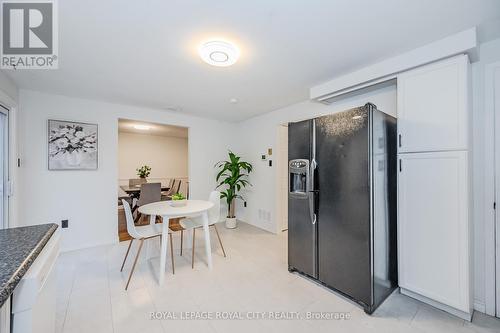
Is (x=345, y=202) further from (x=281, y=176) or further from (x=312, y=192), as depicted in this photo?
(x=281, y=176)

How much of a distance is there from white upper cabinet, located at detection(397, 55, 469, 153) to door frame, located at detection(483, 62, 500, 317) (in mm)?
276

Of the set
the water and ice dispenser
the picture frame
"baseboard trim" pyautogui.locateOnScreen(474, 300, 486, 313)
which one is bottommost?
"baseboard trim" pyautogui.locateOnScreen(474, 300, 486, 313)

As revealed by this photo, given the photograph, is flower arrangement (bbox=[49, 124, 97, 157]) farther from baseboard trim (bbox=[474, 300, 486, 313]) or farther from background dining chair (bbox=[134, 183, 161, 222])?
baseboard trim (bbox=[474, 300, 486, 313])

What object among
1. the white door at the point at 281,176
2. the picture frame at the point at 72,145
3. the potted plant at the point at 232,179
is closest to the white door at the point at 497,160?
the white door at the point at 281,176

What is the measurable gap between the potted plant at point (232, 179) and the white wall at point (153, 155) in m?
3.39

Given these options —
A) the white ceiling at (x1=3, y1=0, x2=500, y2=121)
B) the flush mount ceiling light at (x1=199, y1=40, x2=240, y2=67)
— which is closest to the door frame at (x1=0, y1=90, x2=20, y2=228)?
the white ceiling at (x1=3, y1=0, x2=500, y2=121)

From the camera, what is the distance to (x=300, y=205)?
7.64 feet

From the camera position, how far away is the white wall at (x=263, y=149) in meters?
3.51

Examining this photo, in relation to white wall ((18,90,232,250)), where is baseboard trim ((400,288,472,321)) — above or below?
below

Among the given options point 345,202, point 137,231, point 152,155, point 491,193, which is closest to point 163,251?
point 137,231

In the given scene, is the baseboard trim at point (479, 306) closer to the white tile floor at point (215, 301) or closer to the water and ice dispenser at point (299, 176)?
the white tile floor at point (215, 301)

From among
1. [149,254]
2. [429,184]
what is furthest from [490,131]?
[149,254]

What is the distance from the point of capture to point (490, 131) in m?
1.76

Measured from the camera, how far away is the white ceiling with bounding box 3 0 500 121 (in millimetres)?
1436
